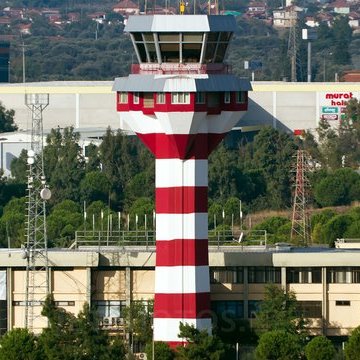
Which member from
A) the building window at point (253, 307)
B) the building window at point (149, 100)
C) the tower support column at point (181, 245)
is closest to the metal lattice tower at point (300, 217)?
the building window at point (253, 307)

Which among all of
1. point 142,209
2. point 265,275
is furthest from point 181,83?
point 142,209

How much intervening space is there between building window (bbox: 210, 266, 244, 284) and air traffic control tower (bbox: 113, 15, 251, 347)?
4.57 metres

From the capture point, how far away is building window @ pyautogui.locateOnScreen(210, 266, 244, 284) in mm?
66688

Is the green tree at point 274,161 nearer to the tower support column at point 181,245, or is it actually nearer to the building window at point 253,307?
the building window at point 253,307

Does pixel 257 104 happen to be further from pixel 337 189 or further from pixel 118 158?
pixel 337 189

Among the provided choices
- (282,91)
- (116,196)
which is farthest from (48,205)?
(282,91)

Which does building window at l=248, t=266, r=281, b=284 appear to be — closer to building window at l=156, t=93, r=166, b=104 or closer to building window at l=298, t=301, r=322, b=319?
building window at l=298, t=301, r=322, b=319

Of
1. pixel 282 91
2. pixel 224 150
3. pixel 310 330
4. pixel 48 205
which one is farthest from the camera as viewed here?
pixel 282 91

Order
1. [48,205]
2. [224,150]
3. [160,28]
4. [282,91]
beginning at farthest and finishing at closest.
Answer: [282,91] → [224,150] → [48,205] → [160,28]

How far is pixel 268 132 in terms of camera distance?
13400cm

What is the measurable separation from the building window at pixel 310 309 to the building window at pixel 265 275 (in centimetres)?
89

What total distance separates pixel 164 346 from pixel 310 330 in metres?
6.30

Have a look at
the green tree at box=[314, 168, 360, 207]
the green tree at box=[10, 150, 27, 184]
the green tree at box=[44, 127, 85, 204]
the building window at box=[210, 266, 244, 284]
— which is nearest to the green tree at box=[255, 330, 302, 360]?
the building window at box=[210, 266, 244, 284]

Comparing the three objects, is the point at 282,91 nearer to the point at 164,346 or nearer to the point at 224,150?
the point at 224,150
